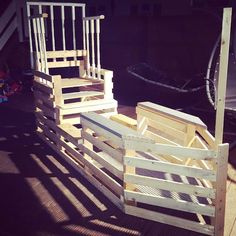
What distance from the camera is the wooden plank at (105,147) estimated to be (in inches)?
125

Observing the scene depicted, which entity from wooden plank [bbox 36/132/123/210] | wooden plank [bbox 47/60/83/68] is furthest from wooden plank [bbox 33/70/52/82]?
wooden plank [bbox 36/132/123/210]

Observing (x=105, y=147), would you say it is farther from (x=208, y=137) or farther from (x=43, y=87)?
(x=43, y=87)

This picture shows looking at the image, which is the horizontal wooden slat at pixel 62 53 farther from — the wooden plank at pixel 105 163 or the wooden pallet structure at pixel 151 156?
the wooden plank at pixel 105 163

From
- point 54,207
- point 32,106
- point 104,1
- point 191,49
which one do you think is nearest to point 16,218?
point 54,207

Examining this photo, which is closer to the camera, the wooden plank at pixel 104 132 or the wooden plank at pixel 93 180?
the wooden plank at pixel 104 132

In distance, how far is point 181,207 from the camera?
291 cm

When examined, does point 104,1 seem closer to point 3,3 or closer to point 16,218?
point 3,3

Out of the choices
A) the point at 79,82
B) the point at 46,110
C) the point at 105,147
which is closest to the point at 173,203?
the point at 105,147

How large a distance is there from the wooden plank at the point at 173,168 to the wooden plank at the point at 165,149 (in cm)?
10

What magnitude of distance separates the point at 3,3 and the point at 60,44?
2382 millimetres

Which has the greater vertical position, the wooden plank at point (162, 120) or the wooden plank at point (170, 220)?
the wooden plank at point (162, 120)

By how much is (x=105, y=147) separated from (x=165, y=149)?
79 centimetres

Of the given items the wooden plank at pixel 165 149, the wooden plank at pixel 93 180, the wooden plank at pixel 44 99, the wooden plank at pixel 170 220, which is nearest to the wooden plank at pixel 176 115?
the wooden plank at pixel 165 149

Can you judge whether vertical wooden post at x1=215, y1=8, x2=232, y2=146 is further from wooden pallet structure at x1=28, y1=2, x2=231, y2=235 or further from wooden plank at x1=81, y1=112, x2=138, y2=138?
wooden plank at x1=81, y1=112, x2=138, y2=138
